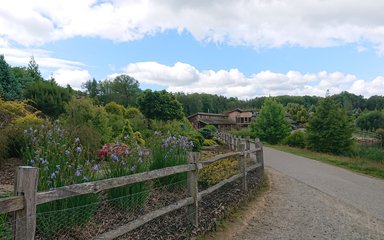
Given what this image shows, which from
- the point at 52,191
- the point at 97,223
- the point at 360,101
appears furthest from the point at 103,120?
the point at 360,101

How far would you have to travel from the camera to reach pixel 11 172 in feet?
26.4

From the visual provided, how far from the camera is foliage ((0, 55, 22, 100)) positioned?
2125 cm

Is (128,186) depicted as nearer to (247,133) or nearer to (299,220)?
(299,220)

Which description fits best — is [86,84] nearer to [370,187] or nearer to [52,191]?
[370,187]

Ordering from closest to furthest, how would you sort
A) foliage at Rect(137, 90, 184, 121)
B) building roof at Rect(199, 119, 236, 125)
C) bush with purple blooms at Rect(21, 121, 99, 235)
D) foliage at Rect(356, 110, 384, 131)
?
bush with purple blooms at Rect(21, 121, 99, 235) < foliage at Rect(137, 90, 184, 121) < building roof at Rect(199, 119, 236, 125) < foliage at Rect(356, 110, 384, 131)

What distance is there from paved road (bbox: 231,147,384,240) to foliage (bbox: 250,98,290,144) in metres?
31.3

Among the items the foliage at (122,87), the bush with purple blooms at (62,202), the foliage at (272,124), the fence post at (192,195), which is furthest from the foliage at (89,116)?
the foliage at (122,87)

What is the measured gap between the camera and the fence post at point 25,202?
295 cm

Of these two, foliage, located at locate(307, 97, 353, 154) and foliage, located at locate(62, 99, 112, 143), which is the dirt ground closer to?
foliage, located at locate(62, 99, 112, 143)

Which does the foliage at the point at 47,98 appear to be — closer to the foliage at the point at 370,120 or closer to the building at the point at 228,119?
the building at the point at 228,119

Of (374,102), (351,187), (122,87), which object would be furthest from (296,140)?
(374,102)

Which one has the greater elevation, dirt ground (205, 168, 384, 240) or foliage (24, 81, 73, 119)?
foliage (24, 81, 73, 119)

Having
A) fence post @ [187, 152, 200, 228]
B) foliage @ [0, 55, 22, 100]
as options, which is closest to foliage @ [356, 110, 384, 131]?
foliage @ [0, 55, 22, 100]

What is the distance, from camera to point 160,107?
41188mm
